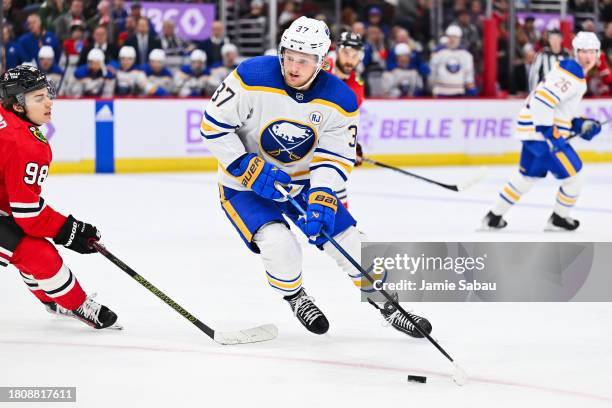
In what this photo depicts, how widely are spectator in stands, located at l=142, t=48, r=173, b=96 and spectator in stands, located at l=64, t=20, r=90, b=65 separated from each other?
24.2 inches

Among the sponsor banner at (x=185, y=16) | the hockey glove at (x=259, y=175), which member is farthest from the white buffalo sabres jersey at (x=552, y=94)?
the sponsor banner at (x=185, y=16)

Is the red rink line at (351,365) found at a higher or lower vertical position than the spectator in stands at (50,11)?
lower

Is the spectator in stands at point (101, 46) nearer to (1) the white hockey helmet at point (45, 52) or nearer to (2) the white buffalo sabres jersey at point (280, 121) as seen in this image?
(1) the white hockey helmet at point (45, 52)

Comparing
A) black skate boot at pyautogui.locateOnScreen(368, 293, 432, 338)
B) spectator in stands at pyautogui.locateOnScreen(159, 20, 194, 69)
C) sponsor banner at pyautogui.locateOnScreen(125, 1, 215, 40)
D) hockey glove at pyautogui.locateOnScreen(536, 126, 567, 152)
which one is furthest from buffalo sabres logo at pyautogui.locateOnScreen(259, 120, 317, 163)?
sponsor banner at pyautogui.locateOnScreen(125, 1, 215, 40)

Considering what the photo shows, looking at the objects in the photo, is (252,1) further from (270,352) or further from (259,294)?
(270,352)

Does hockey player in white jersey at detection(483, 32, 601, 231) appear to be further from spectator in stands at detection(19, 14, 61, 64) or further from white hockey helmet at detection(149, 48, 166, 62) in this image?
spectator in stands at detection(19, 14, 61, 64)

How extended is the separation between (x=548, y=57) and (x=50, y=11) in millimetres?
4805

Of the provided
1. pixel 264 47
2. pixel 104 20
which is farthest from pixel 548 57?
pixel 104 20

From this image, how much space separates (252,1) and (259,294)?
7.55 metres

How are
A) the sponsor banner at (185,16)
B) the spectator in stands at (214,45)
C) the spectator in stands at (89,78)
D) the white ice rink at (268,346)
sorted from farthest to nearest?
the sponsor banner at (185,16) → the spectator in stands at (214,45) → the spectator in stands at (89,78) → the white ice rink at (268,346)

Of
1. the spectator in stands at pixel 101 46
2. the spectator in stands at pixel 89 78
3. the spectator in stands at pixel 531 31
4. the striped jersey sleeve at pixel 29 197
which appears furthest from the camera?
the spectator in stands at pixel 531 31

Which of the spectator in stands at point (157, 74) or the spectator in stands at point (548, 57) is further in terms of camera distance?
the spectator in stands at point (548, 57)

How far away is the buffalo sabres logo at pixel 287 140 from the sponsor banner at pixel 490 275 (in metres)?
0.42

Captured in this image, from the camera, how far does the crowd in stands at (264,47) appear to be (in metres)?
10.1
